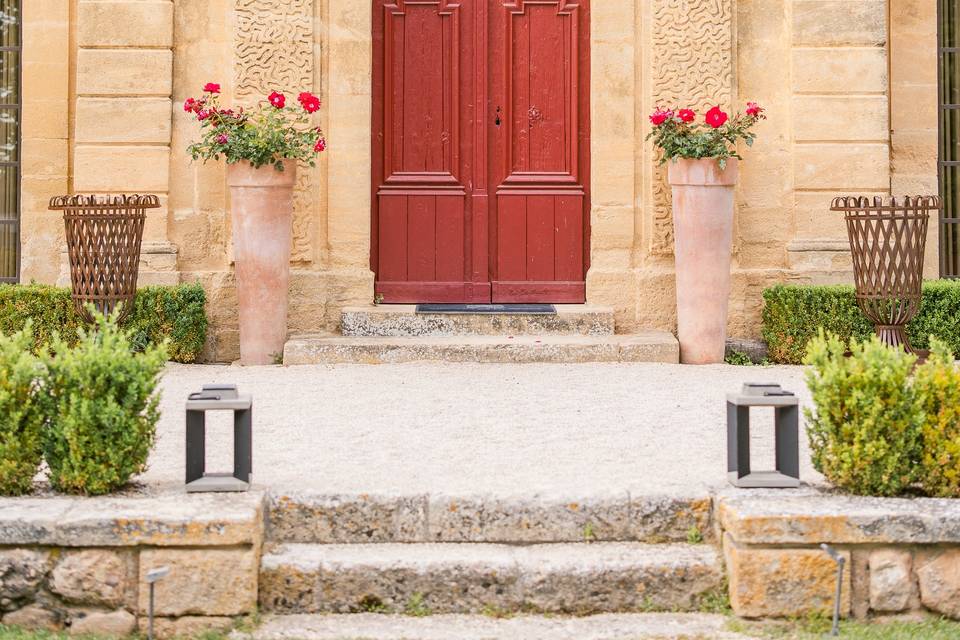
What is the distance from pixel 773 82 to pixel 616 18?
1245mm

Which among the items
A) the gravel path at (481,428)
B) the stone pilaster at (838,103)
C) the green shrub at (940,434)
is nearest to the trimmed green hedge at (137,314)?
the gravel path at (481,428)

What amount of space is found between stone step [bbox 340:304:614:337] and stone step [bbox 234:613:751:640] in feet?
16.0

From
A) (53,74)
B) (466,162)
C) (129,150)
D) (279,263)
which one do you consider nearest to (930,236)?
(466,162)

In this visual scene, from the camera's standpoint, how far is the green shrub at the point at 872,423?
152 inches

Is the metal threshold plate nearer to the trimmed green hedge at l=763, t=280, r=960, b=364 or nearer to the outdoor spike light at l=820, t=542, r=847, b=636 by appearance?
the trimmed green hedge at l=763, t=280, r=960, b=364

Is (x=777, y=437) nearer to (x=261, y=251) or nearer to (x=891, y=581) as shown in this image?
(x=891, y=581)

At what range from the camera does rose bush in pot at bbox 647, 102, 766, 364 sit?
26.9ft

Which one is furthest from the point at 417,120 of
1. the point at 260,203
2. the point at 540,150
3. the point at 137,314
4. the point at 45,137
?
the point at 45,137

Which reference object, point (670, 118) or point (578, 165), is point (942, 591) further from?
point (578, 165)

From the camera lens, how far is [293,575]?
377 cm

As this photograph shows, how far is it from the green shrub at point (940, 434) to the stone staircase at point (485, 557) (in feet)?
2.36

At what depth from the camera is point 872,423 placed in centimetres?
384

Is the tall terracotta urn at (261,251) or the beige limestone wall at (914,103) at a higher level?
the beige limestone wall at (914,103)

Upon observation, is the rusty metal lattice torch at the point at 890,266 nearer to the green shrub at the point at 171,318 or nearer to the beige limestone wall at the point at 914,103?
the beige limestone wall at the point at 914,103
